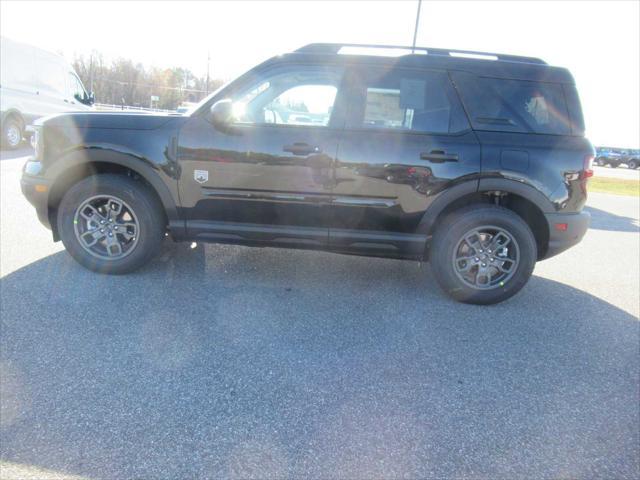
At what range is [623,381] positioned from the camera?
278 cm

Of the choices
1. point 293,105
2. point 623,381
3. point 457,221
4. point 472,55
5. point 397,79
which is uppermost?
point 472,55

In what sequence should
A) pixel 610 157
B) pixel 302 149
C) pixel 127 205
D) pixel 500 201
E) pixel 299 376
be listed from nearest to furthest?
pixel 299 376 → pixel 302 149 → pixel 127 205 → pixel 500 201 → pixel 610 157

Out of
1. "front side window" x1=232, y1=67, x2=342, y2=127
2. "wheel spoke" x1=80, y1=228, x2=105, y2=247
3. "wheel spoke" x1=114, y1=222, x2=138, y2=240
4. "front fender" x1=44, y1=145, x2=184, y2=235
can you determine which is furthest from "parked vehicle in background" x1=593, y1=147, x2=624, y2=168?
"wheel spoke" x1=80, y1=228, x2=105, y2=247

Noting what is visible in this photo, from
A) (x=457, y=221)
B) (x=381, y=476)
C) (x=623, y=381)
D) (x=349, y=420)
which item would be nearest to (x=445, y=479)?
(x=381, y=476)

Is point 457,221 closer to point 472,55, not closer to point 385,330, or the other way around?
point 385,330

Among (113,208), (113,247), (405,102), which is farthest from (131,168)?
(405,102)

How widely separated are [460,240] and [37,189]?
3619mm

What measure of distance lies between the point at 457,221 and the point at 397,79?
49.9 inches

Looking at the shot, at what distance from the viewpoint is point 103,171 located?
12.7ft

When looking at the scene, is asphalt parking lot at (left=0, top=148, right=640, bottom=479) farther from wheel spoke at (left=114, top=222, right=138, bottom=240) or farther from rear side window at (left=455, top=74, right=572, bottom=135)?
rear side window at (left=455, top=74, right=572, bottom=135)

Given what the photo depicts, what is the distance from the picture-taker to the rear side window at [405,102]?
3.57 metres

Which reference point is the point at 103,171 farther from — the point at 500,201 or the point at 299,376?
the point at 500,201

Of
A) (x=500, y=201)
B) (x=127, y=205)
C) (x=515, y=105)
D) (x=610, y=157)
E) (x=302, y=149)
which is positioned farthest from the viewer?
(x=610, y=157)

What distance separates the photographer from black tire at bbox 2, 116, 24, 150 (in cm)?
1160
